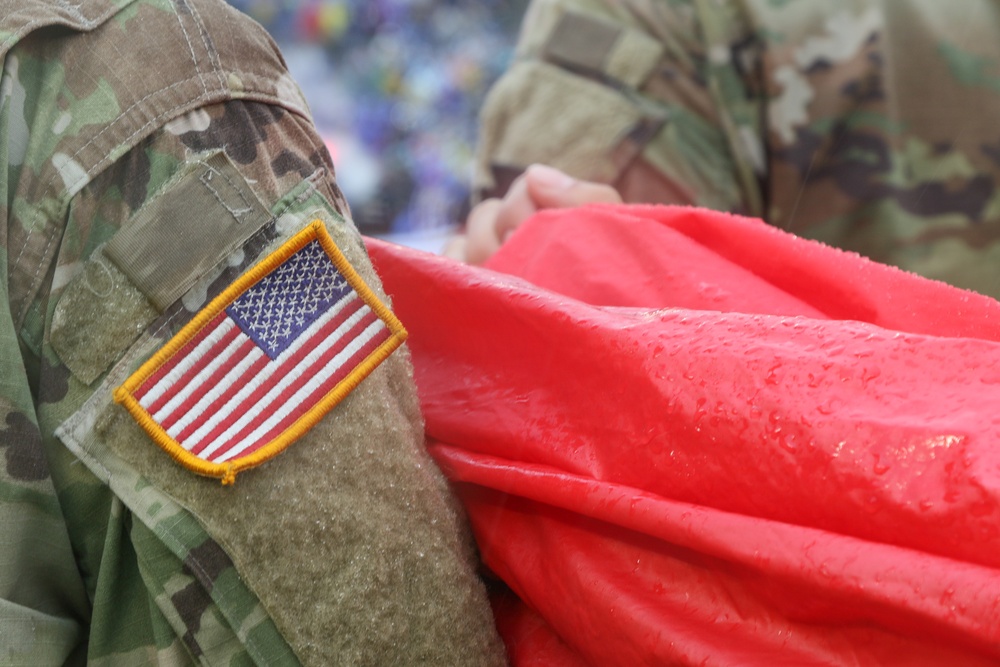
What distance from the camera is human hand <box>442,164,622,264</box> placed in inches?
38.0

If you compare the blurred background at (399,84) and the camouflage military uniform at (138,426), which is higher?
the camouflage military uniform at (138,426)

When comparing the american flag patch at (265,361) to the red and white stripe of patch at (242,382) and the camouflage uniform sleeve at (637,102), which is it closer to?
the red and white stripe of patch at (242,382)

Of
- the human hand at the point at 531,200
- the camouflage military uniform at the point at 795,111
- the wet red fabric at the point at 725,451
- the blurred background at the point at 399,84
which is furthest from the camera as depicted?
the blurred background at the point at 399,84

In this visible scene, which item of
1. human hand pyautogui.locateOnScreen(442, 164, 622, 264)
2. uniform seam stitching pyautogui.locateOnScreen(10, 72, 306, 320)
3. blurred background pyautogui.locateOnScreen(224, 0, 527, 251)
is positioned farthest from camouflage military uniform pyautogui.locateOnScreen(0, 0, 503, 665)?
blurred background pyautogui.locateOnScreen(224, 0, 527, 251)

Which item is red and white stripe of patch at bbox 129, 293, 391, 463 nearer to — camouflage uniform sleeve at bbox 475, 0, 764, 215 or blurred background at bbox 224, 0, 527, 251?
camouflage uniform sleeve at bbox 475, 0, 764, 215

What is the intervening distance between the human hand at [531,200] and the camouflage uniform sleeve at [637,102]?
0.35 metres

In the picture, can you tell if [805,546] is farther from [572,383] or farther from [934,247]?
[934,247]

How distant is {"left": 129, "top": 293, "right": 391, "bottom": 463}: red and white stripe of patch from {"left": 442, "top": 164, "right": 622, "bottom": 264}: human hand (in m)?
0.45

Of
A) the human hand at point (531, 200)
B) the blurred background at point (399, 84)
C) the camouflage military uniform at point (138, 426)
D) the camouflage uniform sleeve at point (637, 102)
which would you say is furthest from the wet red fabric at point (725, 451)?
the blurred background at point (399, 84)

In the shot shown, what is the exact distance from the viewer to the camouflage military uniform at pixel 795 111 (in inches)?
52.6

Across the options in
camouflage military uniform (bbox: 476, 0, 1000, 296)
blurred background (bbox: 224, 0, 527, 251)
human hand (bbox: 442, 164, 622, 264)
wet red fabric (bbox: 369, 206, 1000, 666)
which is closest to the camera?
wet red fabric (bbox: 369, 206, 1000, 666)

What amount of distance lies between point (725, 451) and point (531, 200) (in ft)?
1.86

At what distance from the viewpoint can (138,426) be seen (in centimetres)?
48

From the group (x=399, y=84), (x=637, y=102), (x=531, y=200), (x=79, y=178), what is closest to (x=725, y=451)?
(x=79, y=178)
